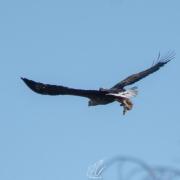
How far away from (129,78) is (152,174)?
10.6 feet

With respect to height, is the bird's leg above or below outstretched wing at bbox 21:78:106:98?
below

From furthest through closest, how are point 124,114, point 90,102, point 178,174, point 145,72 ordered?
point 145,72 → point 178,174 → point 90,102 → point 124,114

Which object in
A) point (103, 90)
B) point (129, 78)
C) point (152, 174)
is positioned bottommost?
point (152, 174)

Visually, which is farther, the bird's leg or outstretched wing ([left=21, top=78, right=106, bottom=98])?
outstretched wing ([left=21, top=78, right=106, bottom=98])

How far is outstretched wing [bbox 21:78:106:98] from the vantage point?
67.9 ft

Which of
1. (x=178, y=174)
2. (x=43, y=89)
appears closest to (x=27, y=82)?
(x=43, y=89)

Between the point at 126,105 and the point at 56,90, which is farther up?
the point at 56,90

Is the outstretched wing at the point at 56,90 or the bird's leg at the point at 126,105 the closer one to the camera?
the bird's leg at the point at 126,105

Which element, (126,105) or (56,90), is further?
(56,90)

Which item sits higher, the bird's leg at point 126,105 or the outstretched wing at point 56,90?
the outstretched wing at point 56,90

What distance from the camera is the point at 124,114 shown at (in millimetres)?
19922

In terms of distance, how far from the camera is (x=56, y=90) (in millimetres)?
20859

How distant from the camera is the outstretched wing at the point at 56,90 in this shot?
67.9ft

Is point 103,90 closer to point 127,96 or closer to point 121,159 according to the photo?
point 127,96
